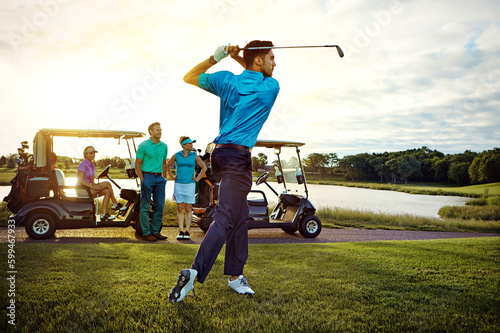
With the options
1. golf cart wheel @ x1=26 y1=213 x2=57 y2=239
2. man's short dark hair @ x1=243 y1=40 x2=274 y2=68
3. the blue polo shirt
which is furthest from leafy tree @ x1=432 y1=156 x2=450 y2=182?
man's short dark hair @ x1=243 y1=40 x2=274 y2=68

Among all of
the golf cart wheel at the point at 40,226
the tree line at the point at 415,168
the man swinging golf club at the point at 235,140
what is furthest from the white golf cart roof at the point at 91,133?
the tree line at the point at 415,168

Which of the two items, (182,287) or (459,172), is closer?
(182,287)

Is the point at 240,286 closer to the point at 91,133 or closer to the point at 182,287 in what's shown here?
the point at 182,287

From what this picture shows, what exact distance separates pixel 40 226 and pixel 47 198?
1.83ft

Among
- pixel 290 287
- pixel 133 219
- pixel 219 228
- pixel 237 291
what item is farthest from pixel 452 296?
pixel 133 219

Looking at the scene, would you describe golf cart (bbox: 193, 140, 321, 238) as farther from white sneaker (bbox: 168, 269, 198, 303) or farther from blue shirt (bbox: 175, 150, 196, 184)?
white sneaker (bbox: 168, 269, 198, 303)

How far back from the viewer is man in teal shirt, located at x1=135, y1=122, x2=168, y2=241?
7172 millimetres

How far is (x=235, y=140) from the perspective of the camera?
2982 mm

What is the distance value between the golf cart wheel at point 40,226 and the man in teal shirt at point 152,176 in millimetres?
1655

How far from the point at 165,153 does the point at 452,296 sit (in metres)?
5.49

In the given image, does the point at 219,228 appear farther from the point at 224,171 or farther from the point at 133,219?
the point at 133,219

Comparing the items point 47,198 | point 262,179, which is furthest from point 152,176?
point 262,179

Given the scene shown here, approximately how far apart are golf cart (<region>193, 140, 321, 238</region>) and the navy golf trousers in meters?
5.17

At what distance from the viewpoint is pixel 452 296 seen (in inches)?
130
